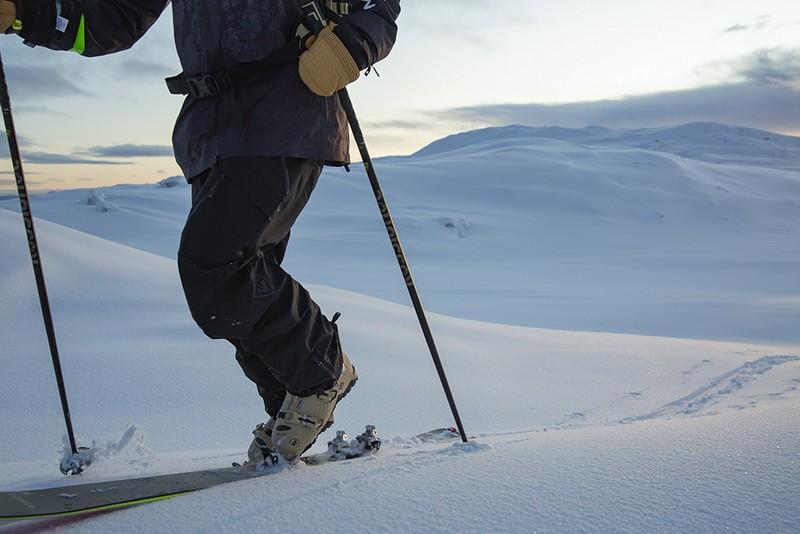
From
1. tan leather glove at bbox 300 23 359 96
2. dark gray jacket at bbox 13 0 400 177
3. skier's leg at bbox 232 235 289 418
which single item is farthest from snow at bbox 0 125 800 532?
tan leather glove at bbox 300 23 359 96

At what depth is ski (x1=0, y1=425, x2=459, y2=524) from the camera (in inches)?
53.9

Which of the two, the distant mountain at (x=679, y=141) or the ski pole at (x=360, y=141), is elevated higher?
the distant mountain at (x=679, y=141)

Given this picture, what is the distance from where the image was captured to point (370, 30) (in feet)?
5.51

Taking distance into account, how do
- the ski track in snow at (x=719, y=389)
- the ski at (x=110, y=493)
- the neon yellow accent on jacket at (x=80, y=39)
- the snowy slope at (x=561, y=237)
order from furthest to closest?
the snowy slope at (x=561, y=237)
the ski track in snow at (x=719, y=389)
the neon yellow accent on jacket at (x=80, y=39)
the ski at (x=110, y=493)

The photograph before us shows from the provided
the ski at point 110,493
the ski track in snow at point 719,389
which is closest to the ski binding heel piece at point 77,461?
the ski at point 110,493

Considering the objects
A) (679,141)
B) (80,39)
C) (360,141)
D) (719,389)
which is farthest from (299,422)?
(679,141)

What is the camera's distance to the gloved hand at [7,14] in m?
1.69

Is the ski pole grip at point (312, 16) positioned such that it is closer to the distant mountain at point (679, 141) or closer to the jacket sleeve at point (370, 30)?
the jacket sleeve at point (370, 30)

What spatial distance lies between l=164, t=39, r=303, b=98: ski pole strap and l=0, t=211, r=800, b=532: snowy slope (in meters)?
0.97

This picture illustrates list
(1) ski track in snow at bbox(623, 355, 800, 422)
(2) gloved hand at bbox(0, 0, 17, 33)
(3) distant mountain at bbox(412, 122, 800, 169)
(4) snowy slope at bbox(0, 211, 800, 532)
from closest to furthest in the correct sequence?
(4) snowy slope at bbox(0, 211, 800, 532)
(2) gloved hand at bbox(0, 0, 17, 33)
(1) ski track in snow at bbox(623, 355, 800, 422)
(3) distant mountain at bbox(412, 122, 800, 169)

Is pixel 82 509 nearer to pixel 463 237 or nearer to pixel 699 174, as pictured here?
pixel 463 237

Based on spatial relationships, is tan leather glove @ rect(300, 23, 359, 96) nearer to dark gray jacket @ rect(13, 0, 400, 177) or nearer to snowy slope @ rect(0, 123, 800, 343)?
dark gray jacket @ rect(13, 0, 400, 177)

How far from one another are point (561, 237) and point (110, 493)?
60.1ft

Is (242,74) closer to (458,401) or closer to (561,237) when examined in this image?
(458,401)
